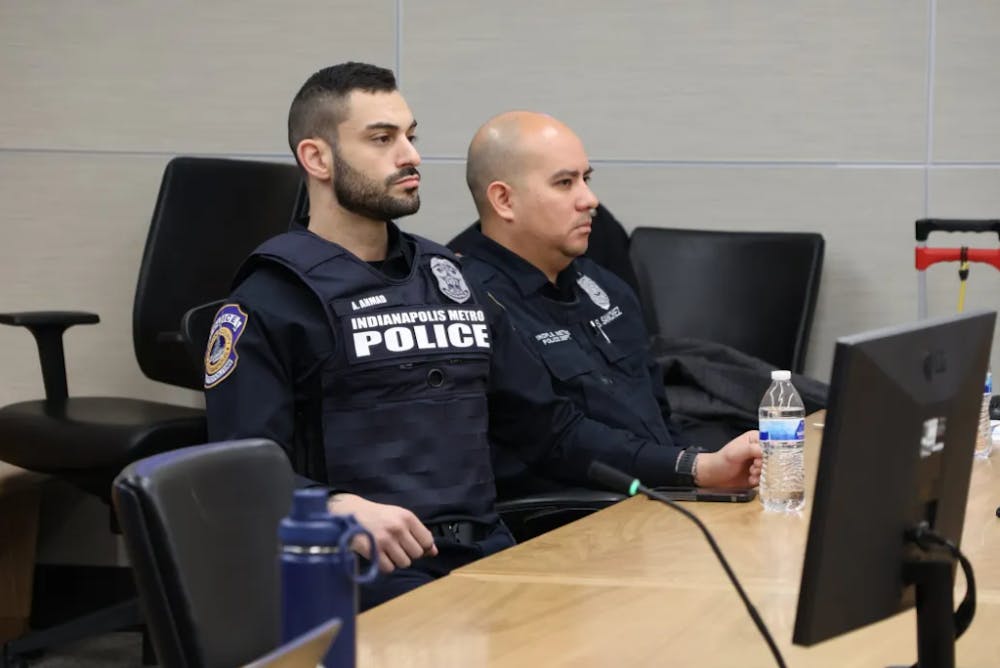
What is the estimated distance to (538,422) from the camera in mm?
2666

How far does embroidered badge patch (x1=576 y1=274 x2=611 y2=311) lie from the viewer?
3.06m

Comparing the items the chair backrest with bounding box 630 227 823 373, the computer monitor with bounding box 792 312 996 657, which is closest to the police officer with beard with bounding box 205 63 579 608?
the computer monitor with bounding box 792 312 996 657

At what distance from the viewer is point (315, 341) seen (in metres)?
2.35

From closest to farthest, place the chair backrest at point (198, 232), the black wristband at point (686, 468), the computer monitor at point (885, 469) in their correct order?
the computer monitor at point (885, 469)
the black wristband at point (686, 468)
the chair backrest at point (198, 232)

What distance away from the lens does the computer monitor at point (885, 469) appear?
114 cm

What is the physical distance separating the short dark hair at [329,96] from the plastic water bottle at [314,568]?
1.64m

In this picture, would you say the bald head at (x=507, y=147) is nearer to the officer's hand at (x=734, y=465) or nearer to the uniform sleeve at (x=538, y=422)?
the uniform sleeve at (x=538, y=422)

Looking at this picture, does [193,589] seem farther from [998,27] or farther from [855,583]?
[998,27]

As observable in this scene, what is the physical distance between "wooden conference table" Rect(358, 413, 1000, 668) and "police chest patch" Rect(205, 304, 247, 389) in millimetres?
584

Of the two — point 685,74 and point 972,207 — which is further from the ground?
point 685,74

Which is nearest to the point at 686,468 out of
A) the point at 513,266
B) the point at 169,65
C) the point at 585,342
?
the point at 585,342

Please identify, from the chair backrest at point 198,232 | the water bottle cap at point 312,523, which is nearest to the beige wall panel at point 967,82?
the chair backrest at point 198,232

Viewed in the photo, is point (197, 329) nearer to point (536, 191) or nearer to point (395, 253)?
point (395, 253)

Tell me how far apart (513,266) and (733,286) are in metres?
1.12
